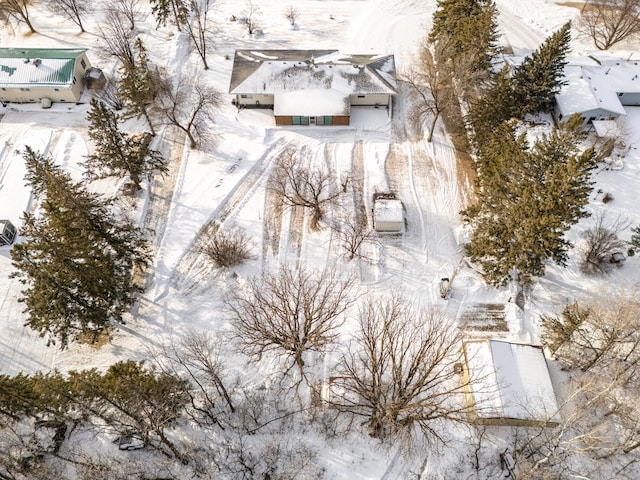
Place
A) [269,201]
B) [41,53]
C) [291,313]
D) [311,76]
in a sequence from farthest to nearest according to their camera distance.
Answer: [41,53] < [311,76] < [269,201] < [291,313]

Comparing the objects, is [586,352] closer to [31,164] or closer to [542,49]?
[542,49]

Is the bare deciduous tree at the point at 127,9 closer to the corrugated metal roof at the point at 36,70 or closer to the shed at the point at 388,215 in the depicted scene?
the corrugated metal roof at the point at 36,70

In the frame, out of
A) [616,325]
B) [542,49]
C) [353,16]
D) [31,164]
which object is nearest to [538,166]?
[616,325]

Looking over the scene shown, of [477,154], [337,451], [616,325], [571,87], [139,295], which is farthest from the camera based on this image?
[571,87]

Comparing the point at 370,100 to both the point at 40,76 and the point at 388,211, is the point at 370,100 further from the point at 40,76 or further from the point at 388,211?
the point at 40,76

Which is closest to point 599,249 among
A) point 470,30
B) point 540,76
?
point 540,76

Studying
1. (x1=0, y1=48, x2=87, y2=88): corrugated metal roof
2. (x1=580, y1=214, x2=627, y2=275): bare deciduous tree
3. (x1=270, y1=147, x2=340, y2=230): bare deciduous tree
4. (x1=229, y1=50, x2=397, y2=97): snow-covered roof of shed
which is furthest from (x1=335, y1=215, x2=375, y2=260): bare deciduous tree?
(x1=0, y1=48, x2=87, y2=88): corrugated metal roof

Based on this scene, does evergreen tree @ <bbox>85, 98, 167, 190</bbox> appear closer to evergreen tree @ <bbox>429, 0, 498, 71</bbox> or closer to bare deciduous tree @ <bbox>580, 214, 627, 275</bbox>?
evergreen tree @ <bbox>429, 0, 498, 71</bbox>
